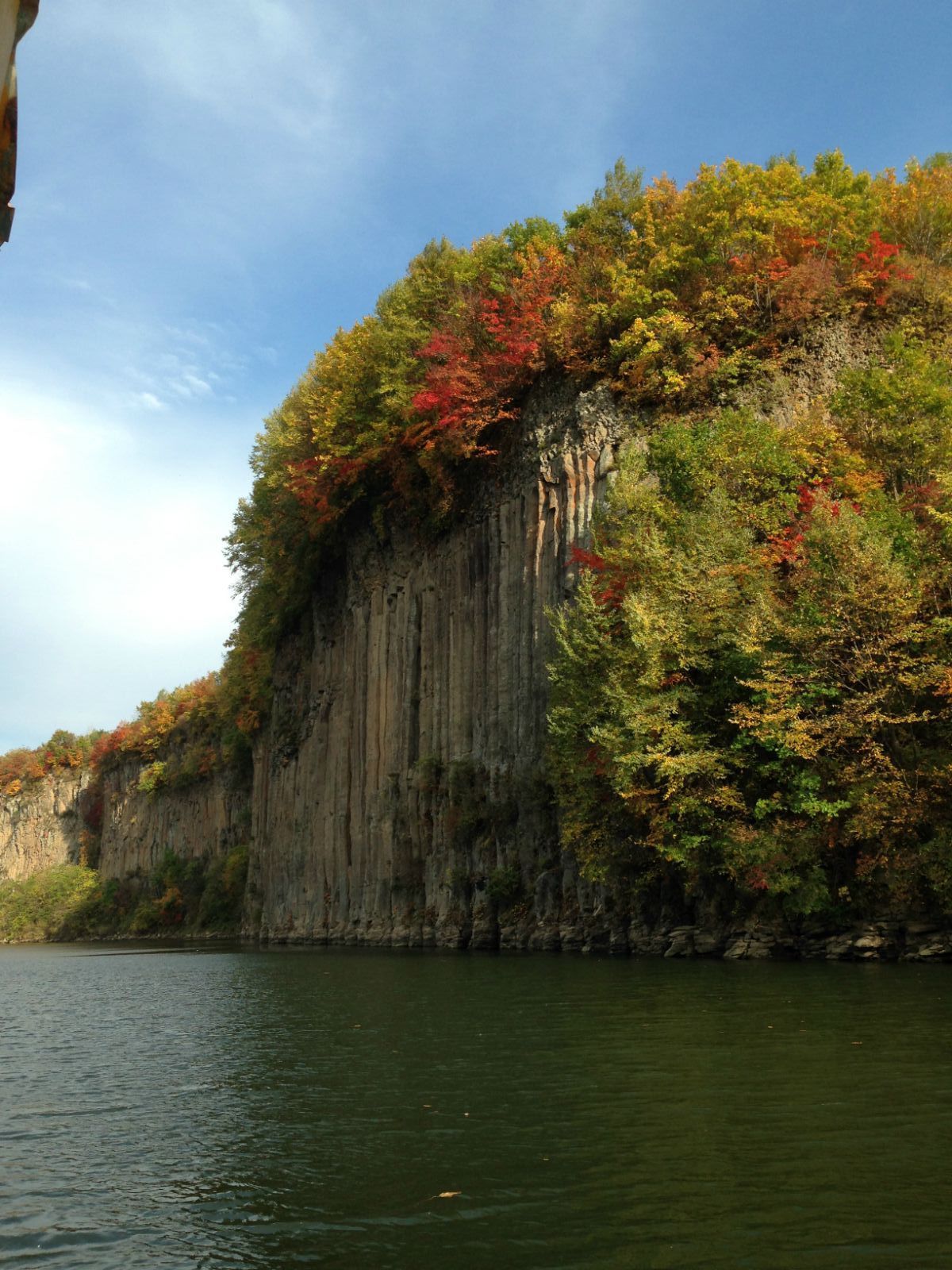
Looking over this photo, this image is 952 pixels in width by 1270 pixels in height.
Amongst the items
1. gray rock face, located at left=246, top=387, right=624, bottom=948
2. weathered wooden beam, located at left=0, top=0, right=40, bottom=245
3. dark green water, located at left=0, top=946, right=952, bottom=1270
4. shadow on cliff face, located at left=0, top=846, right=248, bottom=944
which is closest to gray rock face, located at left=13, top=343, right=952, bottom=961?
gray rock face, located at left=246, top=387, right=624, bottom=948

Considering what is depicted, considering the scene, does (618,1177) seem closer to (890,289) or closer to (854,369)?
(854,369)

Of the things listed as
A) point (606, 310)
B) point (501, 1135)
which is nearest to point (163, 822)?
point (606, 310)

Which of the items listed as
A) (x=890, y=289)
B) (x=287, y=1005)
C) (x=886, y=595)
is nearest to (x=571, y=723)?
(x=886, y=595)

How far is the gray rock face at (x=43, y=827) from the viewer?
360 ft

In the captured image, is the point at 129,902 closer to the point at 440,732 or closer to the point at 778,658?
the point at 440,732

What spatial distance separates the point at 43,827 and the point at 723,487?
97.2 m

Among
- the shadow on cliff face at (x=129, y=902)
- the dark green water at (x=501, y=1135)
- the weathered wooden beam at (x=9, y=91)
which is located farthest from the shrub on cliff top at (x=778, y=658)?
the shadow on cliff face at (x=129, y=902)

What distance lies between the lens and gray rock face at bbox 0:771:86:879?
110m

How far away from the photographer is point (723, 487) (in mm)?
31969

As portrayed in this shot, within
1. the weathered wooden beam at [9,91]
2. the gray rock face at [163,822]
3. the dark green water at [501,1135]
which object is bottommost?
the dark green water at [501,1135]

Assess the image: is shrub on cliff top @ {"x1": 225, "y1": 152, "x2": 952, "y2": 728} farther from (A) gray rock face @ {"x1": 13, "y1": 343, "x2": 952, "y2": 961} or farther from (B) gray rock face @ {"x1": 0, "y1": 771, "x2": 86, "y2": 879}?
(B) gray rock face @ {"x1": 0, "y1": 771, "x2": 86, "y2": 879}

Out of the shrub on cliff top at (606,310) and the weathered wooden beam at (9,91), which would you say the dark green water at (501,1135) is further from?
the shrub on cliff top at (606,310)

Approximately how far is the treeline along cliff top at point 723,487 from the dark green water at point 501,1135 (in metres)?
6.98

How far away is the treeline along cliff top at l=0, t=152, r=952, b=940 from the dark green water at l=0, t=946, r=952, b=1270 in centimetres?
698
